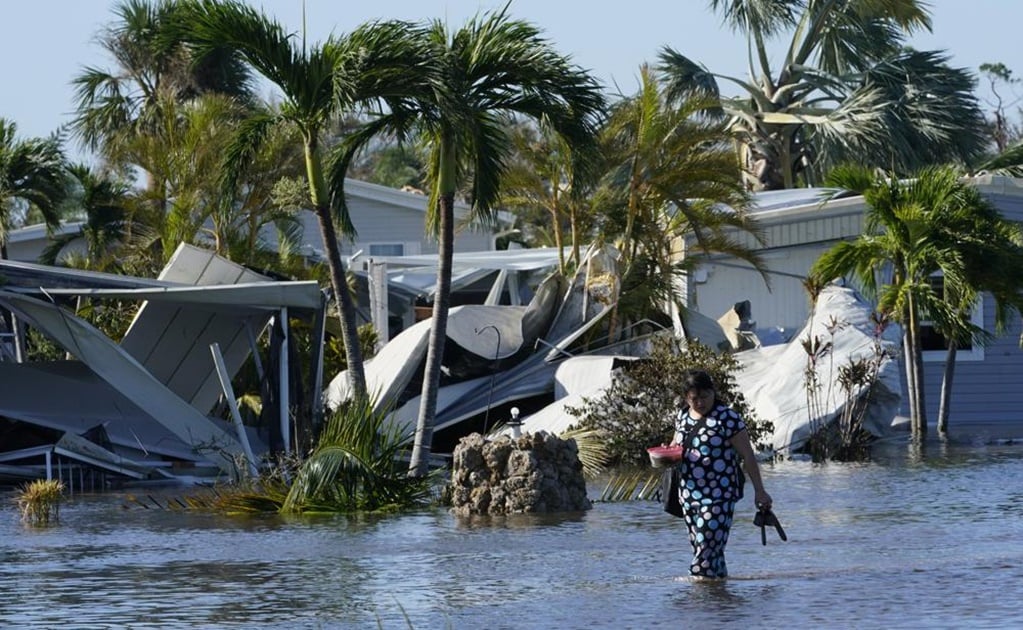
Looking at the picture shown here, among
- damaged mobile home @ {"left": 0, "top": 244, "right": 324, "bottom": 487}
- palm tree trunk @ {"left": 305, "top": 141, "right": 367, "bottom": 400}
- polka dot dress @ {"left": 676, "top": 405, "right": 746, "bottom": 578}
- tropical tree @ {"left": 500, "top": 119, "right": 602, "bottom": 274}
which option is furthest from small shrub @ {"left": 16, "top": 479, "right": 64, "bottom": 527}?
tropical tree @ {"left": 500, "top": 119, "right": 602, "bottom": 274}

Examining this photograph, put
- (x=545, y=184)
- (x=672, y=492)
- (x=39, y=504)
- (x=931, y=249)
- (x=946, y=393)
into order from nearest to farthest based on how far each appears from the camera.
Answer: (x=672, y=492) → (x=39, y=504) → (x=931, y=249) → (x=946, y=393) → (x=545, y=184)

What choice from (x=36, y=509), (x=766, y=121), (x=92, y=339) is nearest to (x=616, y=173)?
(x=92, y=339)

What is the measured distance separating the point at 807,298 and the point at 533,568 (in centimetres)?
1704

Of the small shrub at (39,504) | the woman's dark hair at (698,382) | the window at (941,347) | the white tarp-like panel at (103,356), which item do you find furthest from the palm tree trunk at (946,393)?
the woman's dark hair at (698,382)

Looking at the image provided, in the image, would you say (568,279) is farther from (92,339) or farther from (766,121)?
(766,121)

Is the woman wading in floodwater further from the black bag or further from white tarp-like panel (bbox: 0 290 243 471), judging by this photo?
white tarp-like panel (bbox: 0 290 243 471)

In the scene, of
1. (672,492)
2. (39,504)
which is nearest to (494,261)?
(39,504)

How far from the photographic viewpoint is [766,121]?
42562 millimetres

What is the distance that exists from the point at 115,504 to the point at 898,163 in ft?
82.0

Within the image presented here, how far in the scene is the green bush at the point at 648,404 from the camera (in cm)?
2067

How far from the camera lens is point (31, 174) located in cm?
2944

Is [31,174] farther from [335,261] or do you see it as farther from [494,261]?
[335,261]

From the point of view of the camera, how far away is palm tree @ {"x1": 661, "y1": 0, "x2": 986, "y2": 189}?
3953 centimetres

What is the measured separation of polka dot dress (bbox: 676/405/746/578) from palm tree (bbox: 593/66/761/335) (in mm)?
14402
